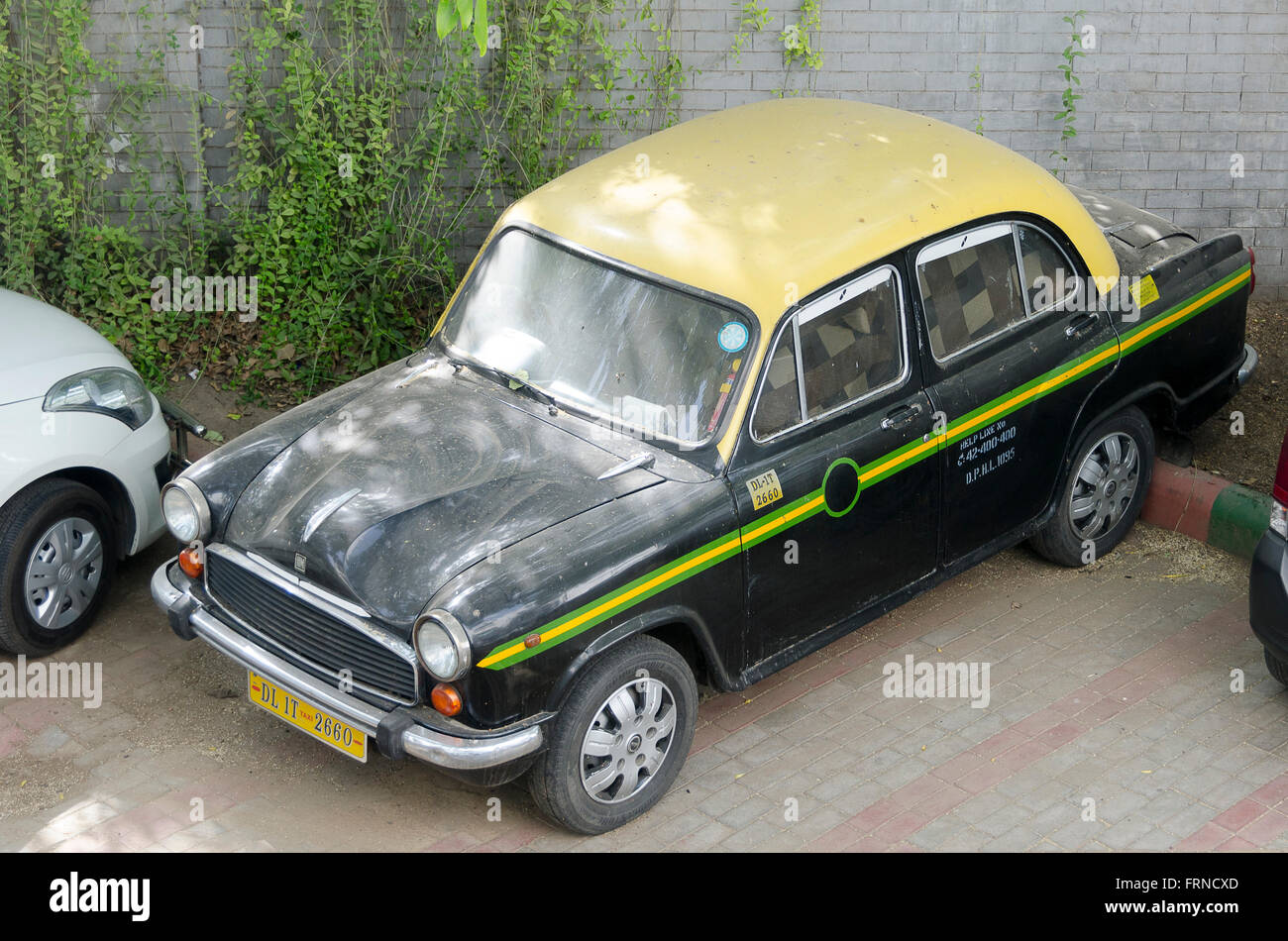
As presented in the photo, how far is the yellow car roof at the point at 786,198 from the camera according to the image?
17.5ft

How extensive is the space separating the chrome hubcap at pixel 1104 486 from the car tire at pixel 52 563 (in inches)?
167

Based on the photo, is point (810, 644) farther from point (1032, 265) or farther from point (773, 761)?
point (1032, 265)

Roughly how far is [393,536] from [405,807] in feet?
3.50

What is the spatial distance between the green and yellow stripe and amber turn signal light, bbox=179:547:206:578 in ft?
4.52

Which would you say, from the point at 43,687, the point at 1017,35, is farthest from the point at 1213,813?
the point at 1017,35

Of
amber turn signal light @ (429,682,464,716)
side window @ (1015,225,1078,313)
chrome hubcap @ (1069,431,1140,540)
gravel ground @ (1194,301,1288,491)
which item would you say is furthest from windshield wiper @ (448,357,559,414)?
gravel ground @ (1194,301,1288,491)

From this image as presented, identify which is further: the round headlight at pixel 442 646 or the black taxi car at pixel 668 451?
the black taxi car at pixel 668 451

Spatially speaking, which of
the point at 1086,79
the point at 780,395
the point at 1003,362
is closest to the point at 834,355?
the point at 780,395

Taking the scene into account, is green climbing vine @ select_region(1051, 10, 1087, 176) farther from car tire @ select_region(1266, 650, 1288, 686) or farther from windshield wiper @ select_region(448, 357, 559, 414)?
windshield wiper @ select_region(448, 357, 559, 414)

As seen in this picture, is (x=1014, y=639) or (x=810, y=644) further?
(x=1014, y=639)

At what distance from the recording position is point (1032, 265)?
606cm

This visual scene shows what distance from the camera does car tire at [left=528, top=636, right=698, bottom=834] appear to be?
4797 mm

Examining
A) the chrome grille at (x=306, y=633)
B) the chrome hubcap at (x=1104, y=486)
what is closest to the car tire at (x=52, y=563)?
the chrome grille at (x=306, y=633)

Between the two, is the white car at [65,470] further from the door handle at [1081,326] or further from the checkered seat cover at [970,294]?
the door handle at [1081,326]
